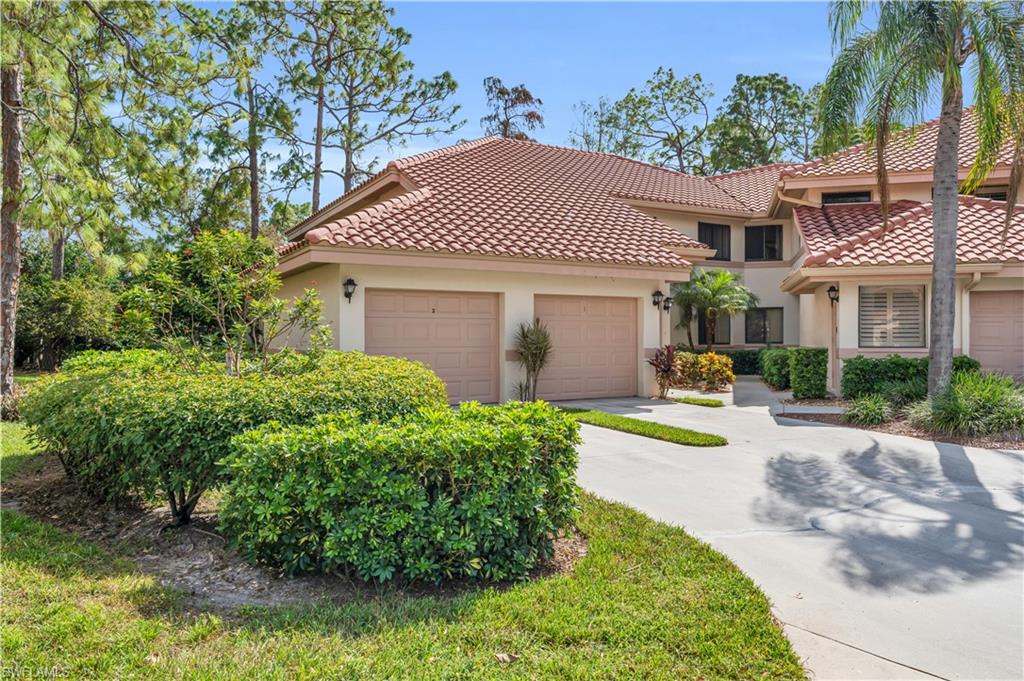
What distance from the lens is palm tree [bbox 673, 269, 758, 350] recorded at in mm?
20016

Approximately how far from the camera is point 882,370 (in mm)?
12781

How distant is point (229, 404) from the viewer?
5.03 metres

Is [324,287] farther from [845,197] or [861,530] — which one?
[845,197]

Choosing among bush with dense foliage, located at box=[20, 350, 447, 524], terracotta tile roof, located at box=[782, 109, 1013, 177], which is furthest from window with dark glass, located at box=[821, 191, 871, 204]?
bush with dense foliage, located at box=[20, 350, 447, 524]

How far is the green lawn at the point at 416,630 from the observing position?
3.13 m

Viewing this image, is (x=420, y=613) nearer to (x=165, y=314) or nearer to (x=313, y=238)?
(x=165, y=314)

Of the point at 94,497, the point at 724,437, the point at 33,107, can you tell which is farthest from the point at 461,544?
the point at 33,107

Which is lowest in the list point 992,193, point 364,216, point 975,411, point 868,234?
point 975,411

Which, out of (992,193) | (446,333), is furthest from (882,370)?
(992,193)

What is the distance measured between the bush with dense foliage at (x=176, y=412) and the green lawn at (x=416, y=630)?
78cm

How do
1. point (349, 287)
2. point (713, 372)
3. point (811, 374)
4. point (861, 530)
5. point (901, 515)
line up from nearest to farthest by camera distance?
point (861, 530)
point (901, 515)
point (349, 287)
point (811, 374)
point (713, 372)

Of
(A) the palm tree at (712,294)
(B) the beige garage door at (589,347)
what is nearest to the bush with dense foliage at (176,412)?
(B) the beige garage door at (589,347)

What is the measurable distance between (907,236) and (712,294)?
6.04 metres

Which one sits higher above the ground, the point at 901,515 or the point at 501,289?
the point at 501,289
